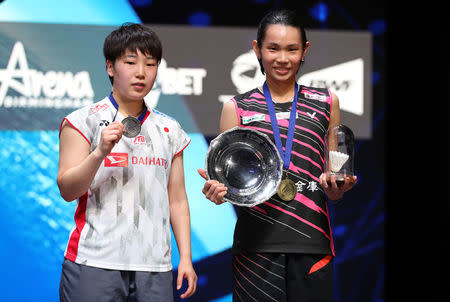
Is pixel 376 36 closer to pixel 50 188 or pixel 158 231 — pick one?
pixel 50 188

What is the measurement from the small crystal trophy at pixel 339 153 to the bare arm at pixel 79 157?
2.55 ft

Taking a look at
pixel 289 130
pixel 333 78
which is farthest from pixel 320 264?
pixel 333 78

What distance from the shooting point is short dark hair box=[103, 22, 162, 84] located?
2.12 m

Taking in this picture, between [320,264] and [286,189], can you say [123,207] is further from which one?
[320,264]

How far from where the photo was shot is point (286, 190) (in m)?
2.15

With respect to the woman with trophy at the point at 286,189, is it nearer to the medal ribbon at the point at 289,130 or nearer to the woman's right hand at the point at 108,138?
the medal ribbon at the point at 289,130

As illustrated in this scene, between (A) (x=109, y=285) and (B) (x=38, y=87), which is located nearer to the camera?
(A) (x=109, y=285)

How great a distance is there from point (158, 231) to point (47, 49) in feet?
8.32

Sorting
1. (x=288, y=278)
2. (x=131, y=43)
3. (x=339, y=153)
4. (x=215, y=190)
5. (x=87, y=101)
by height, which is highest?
(x=131, y=43)

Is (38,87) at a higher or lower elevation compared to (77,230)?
higher

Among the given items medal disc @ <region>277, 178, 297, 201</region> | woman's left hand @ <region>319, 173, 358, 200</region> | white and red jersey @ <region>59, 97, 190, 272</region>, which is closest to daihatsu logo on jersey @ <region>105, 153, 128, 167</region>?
white and red jersey @ <region>59, 97, 190, 272</region>

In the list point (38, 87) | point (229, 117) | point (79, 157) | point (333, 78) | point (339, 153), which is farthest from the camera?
point (333, 78)

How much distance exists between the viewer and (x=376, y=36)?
439 cm

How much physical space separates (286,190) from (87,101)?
2370mm
